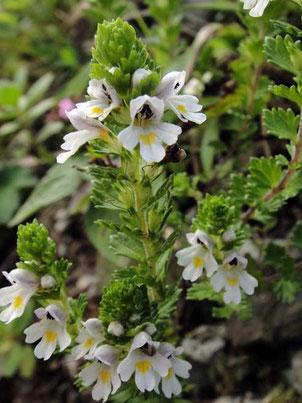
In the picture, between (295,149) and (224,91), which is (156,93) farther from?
(224,91)

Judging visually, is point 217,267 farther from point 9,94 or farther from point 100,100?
point 9,94

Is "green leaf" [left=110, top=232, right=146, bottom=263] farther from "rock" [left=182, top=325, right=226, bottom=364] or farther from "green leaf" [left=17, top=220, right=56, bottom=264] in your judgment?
"rock" [left=182, top=325, right=226, bottom=364]

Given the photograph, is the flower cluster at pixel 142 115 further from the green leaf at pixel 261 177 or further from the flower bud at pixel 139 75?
the green leaf at pixel 261 177

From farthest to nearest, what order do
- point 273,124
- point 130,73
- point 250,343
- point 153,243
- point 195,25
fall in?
point 195,25, point 250,343, point 273,124, point 153,243, point 130,73

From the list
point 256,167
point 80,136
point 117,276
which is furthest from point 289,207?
point 80,136

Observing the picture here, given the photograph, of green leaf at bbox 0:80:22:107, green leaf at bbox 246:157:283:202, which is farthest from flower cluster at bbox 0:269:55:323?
green leaf at bbox 0:80:22:107

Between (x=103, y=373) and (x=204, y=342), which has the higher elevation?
(x=103, y=373)

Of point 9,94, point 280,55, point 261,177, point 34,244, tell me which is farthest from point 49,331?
point 9,94
